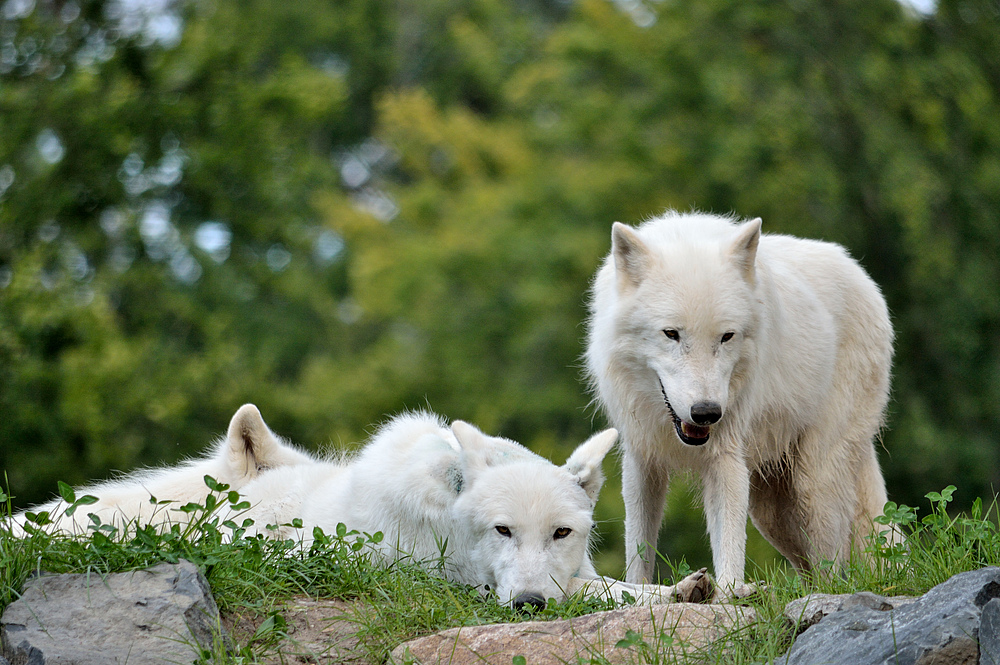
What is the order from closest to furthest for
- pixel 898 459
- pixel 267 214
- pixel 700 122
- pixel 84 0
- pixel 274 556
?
pixel 274 556 < pixel 898 459 < pixel 84 0 < pixel 267 214 < pixel 700 122

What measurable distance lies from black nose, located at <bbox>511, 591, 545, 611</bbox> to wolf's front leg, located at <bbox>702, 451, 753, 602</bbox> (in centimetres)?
93

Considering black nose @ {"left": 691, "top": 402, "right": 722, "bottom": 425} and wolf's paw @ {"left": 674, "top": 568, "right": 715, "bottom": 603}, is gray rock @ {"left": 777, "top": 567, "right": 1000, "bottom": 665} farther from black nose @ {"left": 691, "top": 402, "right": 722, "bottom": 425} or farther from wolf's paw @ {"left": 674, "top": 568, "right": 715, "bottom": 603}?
Answer: black nose @ {"left": 691, "top": 402, "right": 722, "bottom": 425}

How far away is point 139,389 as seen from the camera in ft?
52.1

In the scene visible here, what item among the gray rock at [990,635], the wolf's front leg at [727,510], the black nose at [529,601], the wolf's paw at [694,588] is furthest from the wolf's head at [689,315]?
the gray rock at [990,635]

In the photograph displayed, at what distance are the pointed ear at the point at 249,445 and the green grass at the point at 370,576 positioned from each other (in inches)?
60.6

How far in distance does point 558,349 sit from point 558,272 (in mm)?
1519

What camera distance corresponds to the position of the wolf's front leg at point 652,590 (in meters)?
4.43

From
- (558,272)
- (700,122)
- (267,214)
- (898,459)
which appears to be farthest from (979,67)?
(267,214)

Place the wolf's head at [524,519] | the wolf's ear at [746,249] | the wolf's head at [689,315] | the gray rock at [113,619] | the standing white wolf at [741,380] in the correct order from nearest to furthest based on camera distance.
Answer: the gray rock at [113,619], the wolf's head at [524,519], the wolf's head at [689,315], the standing white wolf at [741,380], the wolf's ear at [746,249]

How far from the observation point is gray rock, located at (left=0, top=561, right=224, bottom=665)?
12.2ft

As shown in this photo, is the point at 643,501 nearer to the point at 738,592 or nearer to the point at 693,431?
the point at 693,431

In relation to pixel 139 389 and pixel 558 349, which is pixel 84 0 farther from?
pixel 558 349

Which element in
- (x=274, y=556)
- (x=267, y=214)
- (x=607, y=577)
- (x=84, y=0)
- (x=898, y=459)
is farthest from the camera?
(x=267, y=214)

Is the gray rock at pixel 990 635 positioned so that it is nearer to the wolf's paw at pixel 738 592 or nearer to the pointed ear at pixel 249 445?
the wolf's paw at pixel 738 592
